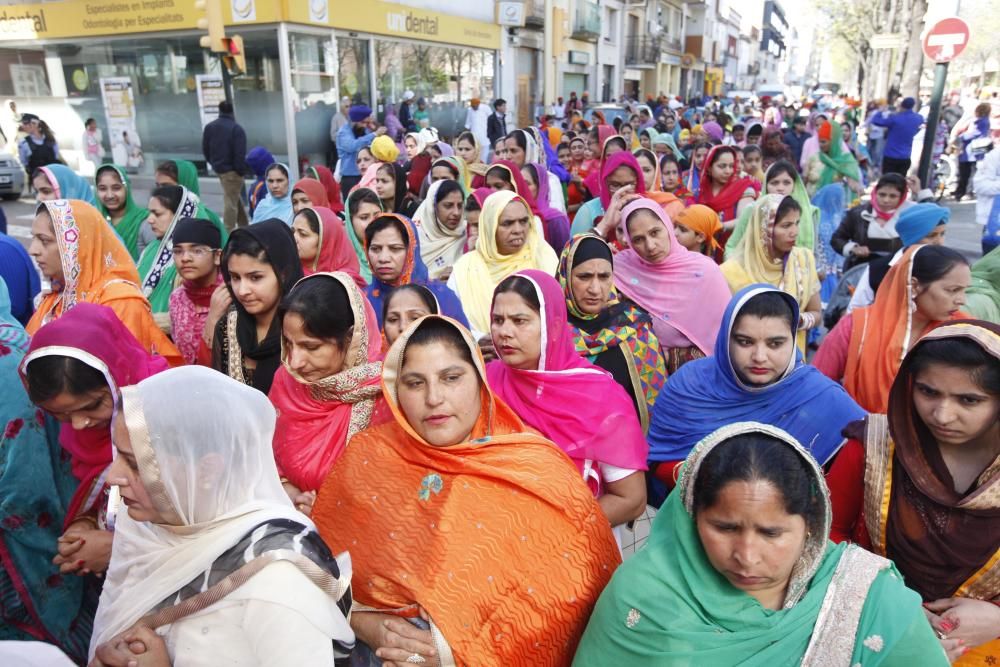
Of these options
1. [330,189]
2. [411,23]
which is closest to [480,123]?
[411,23]

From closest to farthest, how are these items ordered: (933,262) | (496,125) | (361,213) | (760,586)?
(760,586) < (933,262) < (361,213) < (496,125)

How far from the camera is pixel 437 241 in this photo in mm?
5477

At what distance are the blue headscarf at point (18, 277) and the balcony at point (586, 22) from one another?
27244 millimetres

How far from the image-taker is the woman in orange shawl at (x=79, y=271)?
10.2ft

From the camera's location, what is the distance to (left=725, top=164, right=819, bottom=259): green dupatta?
464 centimetres

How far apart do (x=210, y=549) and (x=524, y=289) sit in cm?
155

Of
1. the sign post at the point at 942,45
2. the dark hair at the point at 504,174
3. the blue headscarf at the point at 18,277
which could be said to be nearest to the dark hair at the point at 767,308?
the dark hair at the point at 504,174

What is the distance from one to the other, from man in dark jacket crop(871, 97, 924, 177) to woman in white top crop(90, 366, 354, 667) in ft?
41.4

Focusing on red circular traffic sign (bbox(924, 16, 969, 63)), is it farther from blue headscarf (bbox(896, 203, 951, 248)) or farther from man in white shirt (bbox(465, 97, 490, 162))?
man in white shirt (bbox(465, 97, 490, 162))

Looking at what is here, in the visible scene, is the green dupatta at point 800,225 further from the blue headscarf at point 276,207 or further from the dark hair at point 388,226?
the blue headscarf at point 276,207

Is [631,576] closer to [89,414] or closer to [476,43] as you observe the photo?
[89,414]

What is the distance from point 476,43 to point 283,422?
67.1 ft

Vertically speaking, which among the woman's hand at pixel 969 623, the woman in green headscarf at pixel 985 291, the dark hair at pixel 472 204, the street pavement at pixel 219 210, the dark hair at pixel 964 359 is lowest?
the street pavement at pixel 219 210

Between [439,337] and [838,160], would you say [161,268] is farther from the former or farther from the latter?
[838,160]
